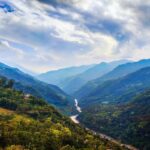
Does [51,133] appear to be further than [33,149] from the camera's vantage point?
Yes

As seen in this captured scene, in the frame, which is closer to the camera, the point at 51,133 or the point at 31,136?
the point at 31,136

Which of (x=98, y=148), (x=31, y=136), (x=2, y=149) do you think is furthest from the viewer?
(x=98, y=148)

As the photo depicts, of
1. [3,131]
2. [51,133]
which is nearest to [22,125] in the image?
[51,133]

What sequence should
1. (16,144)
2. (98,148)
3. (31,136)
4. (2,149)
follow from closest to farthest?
1. (2,149)
2. (16,144)
3. (31,136)
4. (98,148)

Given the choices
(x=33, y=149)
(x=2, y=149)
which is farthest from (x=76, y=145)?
(x=2, y=149)

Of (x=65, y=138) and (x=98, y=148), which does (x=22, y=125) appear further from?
(x=98, y=148)

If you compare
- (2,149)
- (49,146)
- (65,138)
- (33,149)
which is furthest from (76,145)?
(2,149)

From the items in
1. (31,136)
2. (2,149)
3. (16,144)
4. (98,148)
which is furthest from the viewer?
(98,148)

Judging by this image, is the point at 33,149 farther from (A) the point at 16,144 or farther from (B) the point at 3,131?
(B) the point at 3,131
